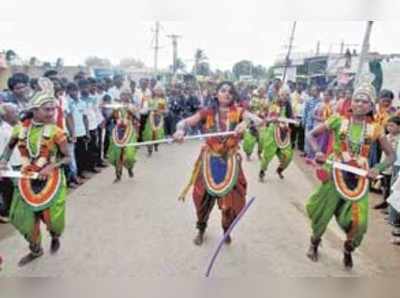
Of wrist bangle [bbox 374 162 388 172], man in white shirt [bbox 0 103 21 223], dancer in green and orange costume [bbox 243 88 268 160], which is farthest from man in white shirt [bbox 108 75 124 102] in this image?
wrist bangle [bbox 374 162 388 172]

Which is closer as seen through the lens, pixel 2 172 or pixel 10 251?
pixel 2 172

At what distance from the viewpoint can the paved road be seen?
4832mm

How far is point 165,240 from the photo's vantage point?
570 cm

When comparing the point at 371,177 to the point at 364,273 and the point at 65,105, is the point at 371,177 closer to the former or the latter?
the point at 364,273

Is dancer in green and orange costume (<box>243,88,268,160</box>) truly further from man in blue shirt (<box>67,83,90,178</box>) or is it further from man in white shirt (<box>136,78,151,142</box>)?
man in blue shirt (<box>67,83,90,178</box>)

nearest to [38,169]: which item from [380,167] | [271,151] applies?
[380,167]

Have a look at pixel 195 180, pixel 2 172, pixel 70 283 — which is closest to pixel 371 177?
pixel 195 180

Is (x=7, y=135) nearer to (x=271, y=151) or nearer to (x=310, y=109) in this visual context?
(x=271, y=151)

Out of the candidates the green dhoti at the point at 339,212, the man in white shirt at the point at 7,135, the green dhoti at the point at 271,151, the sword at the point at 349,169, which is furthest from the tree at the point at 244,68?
the sword at the point at 349,169

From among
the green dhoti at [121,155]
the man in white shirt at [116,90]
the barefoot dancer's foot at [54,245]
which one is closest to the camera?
the barefoot dancer's foot at [54,245]

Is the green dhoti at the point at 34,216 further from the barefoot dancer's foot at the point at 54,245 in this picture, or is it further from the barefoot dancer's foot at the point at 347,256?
the barefoot dancer's foot at the point at 347,256

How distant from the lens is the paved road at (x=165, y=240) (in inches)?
190

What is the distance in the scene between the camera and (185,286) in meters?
3.69

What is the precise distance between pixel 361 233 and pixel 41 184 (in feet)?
9.59
